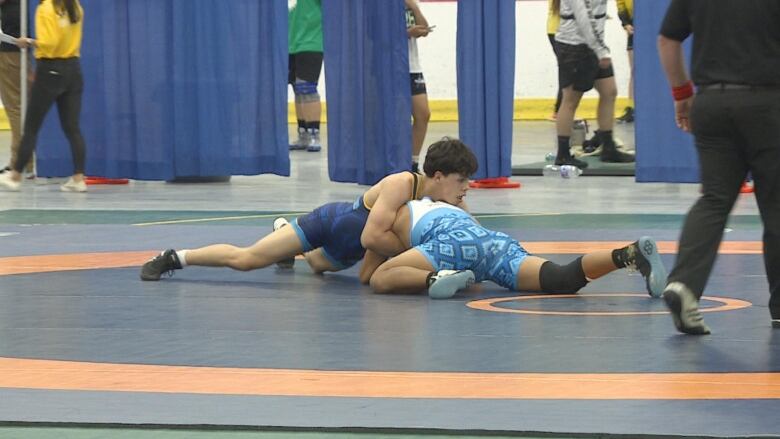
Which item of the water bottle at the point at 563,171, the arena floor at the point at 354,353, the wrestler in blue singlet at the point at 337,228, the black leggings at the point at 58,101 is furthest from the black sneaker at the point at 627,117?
the wrestler in blue singlet at the point at 337,228

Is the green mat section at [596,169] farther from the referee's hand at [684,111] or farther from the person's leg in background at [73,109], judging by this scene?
the referee's hand at [684,111]

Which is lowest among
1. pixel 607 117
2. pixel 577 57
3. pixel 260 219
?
pixel 260 219

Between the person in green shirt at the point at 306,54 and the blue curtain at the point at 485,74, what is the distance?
14.2 ft

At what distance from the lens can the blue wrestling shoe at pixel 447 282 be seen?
6.99 m

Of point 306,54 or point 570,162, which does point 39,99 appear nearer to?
point 570,162

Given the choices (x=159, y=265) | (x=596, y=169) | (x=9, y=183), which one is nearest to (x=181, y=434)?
(x=159, y=265)

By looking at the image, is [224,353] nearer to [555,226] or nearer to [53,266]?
[53,266]

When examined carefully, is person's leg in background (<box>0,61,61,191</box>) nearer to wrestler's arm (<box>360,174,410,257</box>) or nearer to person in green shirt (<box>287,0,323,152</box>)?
person in green shirt (<box>287,0,323,152</box>)

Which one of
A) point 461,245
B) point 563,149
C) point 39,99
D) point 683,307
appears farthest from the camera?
point 563,149

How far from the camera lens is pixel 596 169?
14258 mm

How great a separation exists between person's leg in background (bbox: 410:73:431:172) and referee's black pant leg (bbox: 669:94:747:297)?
273 inches

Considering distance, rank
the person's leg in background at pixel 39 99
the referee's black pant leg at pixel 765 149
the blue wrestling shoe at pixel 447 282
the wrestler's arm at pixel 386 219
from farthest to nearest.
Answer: the person's leg in background at pixel 39 99
the wrestler's arm at pixel 386 219
the blue wrestling shoe at pixel 447 282
the referee's black pant leg at pixel 765 149

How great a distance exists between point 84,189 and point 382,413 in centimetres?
868

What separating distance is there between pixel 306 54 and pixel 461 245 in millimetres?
10013
